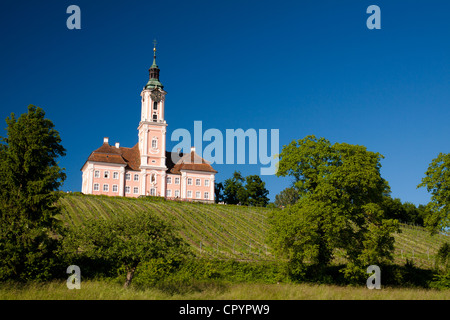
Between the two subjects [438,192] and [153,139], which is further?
[153,139]

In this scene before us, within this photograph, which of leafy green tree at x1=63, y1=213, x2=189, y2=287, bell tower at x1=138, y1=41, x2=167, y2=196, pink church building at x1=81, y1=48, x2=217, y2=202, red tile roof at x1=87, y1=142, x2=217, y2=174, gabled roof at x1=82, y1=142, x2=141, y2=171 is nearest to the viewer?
leafy green tree at x1=63, y1=213, x2=189, y2=287

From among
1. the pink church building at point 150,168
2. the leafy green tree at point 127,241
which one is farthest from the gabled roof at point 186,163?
the leafy green tree at point 127,241

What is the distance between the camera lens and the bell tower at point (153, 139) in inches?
3824

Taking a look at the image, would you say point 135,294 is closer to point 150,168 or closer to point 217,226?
point 217,226

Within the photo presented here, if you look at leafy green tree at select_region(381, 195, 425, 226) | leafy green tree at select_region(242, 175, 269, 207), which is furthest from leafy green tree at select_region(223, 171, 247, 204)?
leafy green tree at select_region(381, 195, 425, 226)

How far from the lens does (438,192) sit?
35812 mm

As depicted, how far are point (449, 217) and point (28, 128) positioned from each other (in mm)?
29699

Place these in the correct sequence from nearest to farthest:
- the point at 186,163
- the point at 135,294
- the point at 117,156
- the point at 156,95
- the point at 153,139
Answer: the point at 135,294 → the point at 117,156 → the point at 153,139 → the point at 186,163 → the point at 156,95

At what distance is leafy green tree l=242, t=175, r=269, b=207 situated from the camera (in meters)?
105

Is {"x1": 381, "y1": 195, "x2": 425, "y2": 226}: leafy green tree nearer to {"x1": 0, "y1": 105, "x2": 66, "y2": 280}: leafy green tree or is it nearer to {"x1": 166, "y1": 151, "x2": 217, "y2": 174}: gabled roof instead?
{"x1": 166, "y1": 151, "x2": 217, "y2": 174}: gabled roof

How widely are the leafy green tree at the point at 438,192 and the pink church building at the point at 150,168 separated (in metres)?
62.2

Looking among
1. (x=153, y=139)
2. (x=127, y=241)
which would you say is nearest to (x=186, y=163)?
(x=153, y=139)

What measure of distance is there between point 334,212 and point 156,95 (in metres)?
74.4
